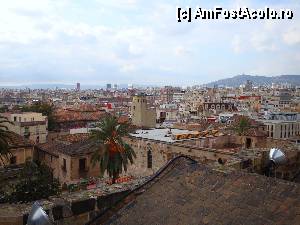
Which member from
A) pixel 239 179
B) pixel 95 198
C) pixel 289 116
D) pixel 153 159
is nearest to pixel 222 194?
pixel 239 179

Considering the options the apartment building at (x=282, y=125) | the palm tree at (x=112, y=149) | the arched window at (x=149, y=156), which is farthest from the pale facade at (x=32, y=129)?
the apartment building at (x=282, y=125)

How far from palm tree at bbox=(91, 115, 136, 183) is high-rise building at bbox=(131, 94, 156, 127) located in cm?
2955

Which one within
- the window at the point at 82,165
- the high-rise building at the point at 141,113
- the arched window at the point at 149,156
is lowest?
the window at the point at 82,165

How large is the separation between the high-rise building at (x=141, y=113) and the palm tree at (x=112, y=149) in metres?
29.5

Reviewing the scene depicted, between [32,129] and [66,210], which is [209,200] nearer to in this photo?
[66,210]

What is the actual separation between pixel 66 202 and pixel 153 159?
2245 cm

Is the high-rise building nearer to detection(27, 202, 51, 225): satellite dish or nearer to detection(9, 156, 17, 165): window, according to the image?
detection(9, 156, 17, 165): window

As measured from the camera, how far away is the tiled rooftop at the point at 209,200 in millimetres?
6012

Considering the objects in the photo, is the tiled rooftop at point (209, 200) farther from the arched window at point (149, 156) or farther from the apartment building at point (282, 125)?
the apartment building at point (282, 125)

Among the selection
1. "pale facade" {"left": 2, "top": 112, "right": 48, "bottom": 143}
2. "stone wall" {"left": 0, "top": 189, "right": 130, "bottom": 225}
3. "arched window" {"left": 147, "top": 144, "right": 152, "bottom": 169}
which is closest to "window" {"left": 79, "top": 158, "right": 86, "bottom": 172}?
"arched window" {"left": 147, "top": 144, "right": 152, "bottom": 169}

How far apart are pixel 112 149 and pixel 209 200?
1893cm

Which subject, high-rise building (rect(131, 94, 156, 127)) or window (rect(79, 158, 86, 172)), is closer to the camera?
window (rect(79, 158, 86, 172))

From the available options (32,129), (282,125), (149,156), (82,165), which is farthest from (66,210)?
(282,125)

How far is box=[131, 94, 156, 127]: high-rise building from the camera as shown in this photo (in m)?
56.1
